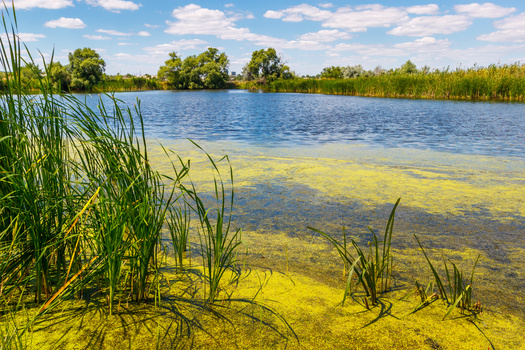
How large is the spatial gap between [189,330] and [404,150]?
463cm

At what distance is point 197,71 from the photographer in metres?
48.8

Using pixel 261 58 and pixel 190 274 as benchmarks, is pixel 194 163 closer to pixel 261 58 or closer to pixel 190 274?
pixel 190 274

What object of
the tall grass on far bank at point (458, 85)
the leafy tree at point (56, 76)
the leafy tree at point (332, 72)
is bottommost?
the leafy tree at point (56, 76)

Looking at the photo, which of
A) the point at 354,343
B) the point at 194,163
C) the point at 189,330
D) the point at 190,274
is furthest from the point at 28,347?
the point at 194,163

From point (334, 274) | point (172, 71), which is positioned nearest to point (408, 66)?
point (172, 71)

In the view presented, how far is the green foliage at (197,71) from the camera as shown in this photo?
4841cm

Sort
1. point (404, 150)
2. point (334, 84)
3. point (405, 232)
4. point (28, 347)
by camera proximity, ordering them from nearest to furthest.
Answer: point (28, 347), point (405, 232), point (404, 150), point (334, 84)

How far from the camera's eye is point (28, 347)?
3.52 ft

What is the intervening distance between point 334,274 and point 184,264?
72cm

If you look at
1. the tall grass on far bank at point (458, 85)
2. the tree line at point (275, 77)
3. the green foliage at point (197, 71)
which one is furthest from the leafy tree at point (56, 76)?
the green foliage at point (197, 71)

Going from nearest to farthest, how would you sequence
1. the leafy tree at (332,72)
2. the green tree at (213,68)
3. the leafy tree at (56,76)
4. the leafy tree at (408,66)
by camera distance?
1. the leafy tree at (56,76)
2. the leafy tree at (408,66)
3. the leafy tree at (332,72)
4. the green tree at (213,68)

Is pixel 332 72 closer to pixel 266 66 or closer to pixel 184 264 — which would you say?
pixel 266 66

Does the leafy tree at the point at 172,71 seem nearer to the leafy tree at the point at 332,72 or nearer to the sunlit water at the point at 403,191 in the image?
the leafy tree at the point at 332,72

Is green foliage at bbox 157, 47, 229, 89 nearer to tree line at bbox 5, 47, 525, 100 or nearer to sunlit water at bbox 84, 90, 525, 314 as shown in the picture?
tree line at bbox 5, 47, 525, 100
